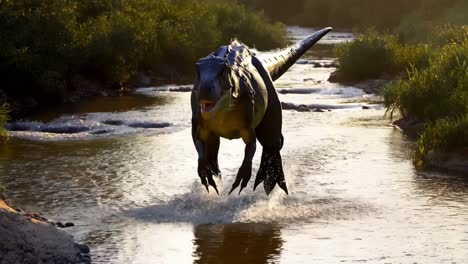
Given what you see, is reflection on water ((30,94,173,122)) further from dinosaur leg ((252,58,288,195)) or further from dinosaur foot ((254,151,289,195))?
dinosaur leg ((252,58,288,195))

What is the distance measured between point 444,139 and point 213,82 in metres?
7.58

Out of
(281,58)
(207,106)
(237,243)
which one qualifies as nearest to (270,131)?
(237,243)

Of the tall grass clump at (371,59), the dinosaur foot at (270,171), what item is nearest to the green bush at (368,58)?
the tall grass clump at (371,59)

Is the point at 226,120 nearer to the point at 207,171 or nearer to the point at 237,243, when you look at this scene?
the point at 207,171

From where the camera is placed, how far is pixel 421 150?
15711 millimetres

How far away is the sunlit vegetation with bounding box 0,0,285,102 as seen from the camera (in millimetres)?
25453

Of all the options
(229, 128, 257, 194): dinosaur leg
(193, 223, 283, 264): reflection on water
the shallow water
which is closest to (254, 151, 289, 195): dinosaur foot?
the shallow water

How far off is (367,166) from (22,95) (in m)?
12.5

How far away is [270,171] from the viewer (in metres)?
12.0

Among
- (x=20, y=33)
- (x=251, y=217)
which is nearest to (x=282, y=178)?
(x=251, y=217)

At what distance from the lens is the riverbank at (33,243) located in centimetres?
899

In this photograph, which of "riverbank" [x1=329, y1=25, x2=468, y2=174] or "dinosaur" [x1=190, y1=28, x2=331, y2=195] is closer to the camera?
"dinosaur" [x1=190, y1=28, x2=331, y2=195]

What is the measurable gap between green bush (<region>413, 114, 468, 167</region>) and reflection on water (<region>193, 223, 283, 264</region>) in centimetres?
523

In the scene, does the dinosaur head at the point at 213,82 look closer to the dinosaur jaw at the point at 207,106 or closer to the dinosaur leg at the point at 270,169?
the dinosaur jaw at the point at 207,106
